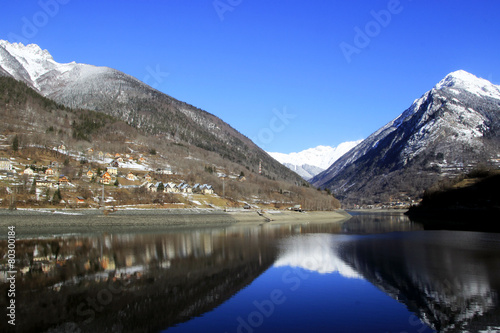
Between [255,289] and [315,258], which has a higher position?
[315,258]

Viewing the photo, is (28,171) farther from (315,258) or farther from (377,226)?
(377,226)

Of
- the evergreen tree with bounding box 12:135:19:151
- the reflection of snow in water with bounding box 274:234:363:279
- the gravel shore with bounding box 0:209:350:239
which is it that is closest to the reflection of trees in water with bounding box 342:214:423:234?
the gravel shore with bounding box 0:209:350:239

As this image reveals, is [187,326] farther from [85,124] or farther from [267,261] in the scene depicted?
[85,124]

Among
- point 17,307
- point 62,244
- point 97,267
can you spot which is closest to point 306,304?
point 17,307

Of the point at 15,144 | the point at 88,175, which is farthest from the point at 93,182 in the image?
the point at 15,144

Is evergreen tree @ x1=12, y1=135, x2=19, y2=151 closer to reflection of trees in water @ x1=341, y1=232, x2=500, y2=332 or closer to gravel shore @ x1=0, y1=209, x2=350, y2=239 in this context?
gravel shore @ x1=0, y1=209, x2=350, y2=239

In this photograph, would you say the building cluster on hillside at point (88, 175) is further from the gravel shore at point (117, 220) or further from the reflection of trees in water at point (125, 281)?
the reflection of trees in water at point (125, 281)
